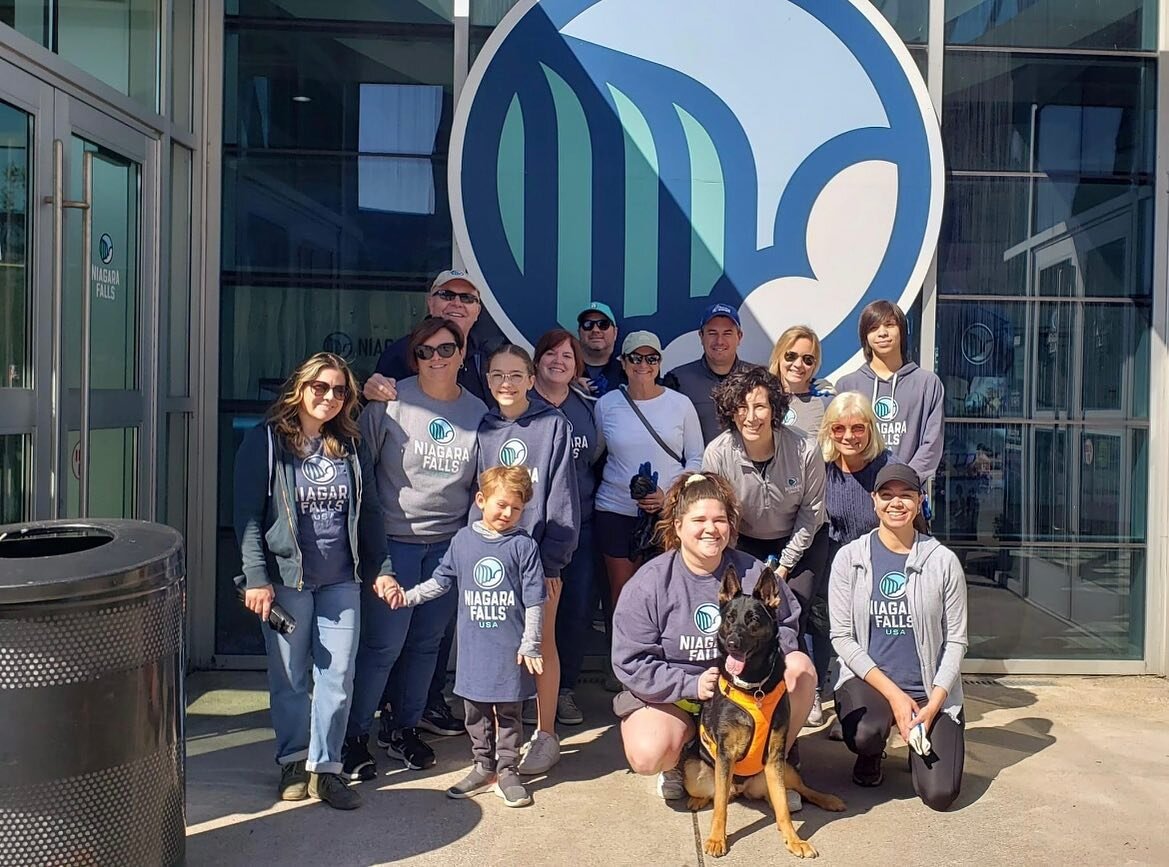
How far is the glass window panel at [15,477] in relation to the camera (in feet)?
12.5

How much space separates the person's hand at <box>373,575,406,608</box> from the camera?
3.87 metres

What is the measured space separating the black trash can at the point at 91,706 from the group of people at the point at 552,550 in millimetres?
738

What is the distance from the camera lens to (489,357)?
427cm

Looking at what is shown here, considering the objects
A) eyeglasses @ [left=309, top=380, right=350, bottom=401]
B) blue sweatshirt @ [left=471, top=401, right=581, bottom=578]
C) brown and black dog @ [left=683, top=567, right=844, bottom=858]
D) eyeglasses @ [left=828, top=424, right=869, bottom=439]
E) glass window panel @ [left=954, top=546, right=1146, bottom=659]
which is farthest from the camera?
glass window panel @ [left=954, top=546, right=1146, bottom=659]

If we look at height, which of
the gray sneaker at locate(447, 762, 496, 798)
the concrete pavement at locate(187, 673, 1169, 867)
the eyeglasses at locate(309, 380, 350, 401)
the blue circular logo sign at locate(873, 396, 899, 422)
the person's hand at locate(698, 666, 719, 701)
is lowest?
the concrete pavement at locate(187, 673, 1169, 867)

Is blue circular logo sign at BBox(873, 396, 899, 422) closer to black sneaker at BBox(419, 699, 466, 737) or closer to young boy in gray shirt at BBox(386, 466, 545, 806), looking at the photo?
young boy in gray shirt at BBox(386, 466, 545, 806)

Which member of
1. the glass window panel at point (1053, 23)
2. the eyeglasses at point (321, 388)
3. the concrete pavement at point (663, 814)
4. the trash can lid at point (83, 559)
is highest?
the glass window panel at point (1053, 23)

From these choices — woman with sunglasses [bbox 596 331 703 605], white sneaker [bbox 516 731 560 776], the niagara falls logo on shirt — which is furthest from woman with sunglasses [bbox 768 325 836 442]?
white sneaker [bbox 516 731 560 776]

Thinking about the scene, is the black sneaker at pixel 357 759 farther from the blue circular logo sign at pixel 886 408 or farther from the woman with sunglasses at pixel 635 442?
the blue circular logo sign at pixel 886 408

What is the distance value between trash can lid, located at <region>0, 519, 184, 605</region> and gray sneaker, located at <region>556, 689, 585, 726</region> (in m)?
2.20

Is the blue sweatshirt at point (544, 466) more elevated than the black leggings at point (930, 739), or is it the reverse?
the blue sweatshirt at point (544, 466)

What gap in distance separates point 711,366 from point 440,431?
1.42 meters

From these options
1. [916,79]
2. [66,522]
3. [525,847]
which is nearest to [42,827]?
[66,522]

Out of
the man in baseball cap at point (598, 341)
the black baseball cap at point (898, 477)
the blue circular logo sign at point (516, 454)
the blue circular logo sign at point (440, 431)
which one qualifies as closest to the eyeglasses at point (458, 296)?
the man in baseball cap at point (598, 341)
